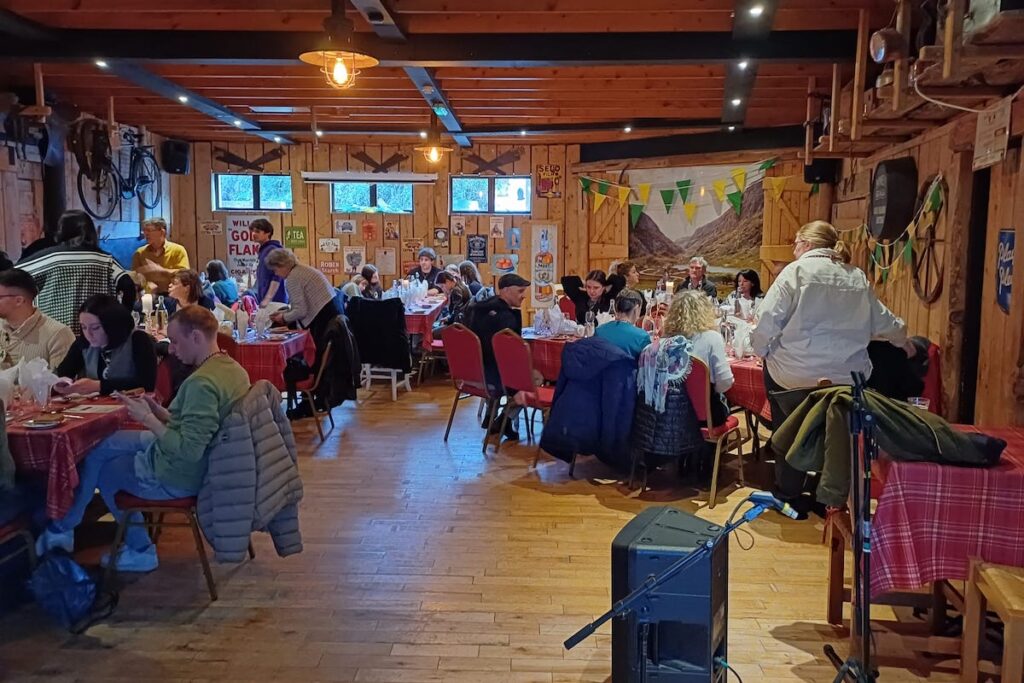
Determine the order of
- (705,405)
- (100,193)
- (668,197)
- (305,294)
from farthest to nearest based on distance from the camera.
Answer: (668,197)
(100,193)
(305,294)
(705,405)

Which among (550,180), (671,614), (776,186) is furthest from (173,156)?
(671,614)

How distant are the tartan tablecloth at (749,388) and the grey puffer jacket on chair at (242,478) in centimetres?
287

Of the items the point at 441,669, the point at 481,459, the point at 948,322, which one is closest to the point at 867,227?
the point at 948,322

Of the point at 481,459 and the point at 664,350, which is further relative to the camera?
the point at 481,459

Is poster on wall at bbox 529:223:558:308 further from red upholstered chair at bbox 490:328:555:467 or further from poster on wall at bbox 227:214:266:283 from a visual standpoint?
red upholstered chair at bbox 490:328:555:467

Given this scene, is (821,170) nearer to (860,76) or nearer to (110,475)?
(860,76)

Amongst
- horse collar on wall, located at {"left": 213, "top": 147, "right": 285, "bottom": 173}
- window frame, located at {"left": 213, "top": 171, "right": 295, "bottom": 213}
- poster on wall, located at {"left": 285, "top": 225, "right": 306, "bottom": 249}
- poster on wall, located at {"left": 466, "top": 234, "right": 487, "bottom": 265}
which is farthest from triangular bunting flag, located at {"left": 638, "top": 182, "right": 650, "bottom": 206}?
horse collar on wall, located at {"left": 213, "top": 147, "right": 285, "bottom": 173}

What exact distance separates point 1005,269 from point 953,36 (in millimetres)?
1617

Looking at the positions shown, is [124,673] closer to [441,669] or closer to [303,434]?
[441,669]

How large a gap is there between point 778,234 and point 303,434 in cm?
605

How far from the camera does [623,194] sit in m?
11.5

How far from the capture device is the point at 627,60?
6180mm

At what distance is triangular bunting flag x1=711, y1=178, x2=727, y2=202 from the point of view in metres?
10.5

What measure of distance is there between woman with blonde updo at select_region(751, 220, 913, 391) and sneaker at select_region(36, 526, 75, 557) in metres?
3.35
